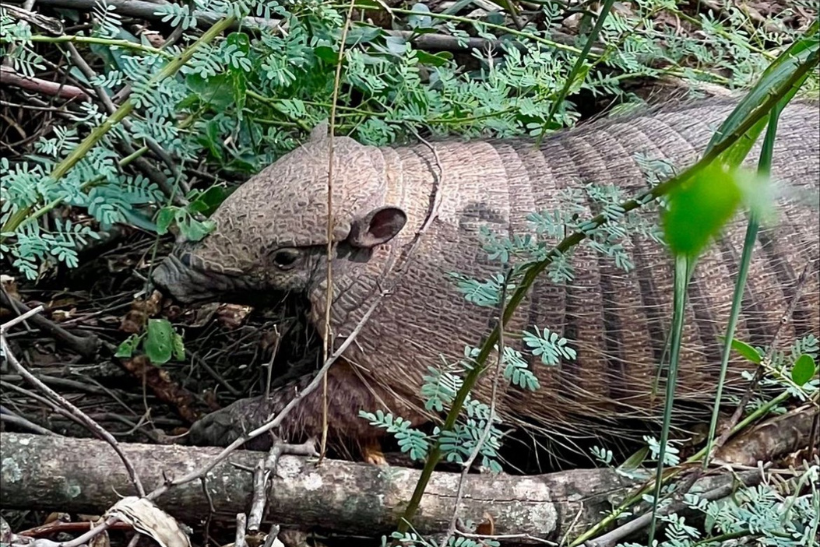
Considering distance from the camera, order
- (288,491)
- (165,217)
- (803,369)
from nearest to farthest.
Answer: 1. (803,369)
2. (288,491)
3. (165,217)

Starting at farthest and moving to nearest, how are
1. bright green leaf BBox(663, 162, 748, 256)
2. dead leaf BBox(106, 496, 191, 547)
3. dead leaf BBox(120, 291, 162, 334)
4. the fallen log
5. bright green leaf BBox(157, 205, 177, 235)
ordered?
dead leaf BBox(120, 291, 162, 334), bright green leaf BBox(157, 205, 177, 235), the fallen log, dead leaf BBox(106, 496, 191, 547), bright green leaf BBox(663, 162, 748, 256)

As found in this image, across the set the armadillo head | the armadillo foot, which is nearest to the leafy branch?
the armadillo head

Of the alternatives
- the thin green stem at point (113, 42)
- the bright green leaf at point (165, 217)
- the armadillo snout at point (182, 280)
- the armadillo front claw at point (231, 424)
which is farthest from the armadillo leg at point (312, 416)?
the thin green stem at point (113, 42)

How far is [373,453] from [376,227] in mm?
720

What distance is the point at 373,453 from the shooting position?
3.07m

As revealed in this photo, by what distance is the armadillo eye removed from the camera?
9.66 feet

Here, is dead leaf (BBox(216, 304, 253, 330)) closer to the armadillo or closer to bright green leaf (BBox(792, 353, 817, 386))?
the armadillo

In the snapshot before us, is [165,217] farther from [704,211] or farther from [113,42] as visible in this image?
[704,211]

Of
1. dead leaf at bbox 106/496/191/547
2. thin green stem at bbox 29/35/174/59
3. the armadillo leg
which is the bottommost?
the armadillo leg

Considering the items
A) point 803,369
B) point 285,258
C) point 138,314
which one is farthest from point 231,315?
point 803,369

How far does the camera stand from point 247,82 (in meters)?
2.99

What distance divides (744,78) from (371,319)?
1.66 metres

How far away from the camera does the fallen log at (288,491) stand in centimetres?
239

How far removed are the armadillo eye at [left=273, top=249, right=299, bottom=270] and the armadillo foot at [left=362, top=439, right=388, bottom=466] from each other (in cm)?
62
